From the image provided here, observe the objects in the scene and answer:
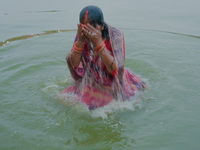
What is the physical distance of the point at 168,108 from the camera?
124 inches

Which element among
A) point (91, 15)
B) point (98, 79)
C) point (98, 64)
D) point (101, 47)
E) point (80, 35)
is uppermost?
point (91, 15)

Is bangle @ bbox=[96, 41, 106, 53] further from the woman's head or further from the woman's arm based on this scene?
the woman's head

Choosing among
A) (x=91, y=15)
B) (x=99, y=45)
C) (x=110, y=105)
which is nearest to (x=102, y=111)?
(x=110, y=105)

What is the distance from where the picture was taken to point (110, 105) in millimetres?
3082

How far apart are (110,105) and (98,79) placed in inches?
14.4

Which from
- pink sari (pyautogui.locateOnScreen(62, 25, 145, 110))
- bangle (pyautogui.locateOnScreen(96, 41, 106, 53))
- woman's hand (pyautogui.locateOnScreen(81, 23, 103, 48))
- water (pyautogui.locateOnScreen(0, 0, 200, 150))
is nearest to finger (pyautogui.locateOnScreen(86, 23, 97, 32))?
woman's hand (pyautogui.locateOnScreen(81, 23, 103, 48))

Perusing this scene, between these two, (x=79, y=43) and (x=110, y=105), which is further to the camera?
(x=110, y=105)

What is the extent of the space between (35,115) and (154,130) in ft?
4.82

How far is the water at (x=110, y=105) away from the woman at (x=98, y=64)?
159 millimetres

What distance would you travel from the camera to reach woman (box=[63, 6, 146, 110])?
8.37 feet

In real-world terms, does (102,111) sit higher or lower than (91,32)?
lower

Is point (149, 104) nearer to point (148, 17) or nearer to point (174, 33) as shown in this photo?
point (174, 33)

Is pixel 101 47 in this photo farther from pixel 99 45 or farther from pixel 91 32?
pixel 91 32

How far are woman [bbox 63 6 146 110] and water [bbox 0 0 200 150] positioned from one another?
159 millimetres
